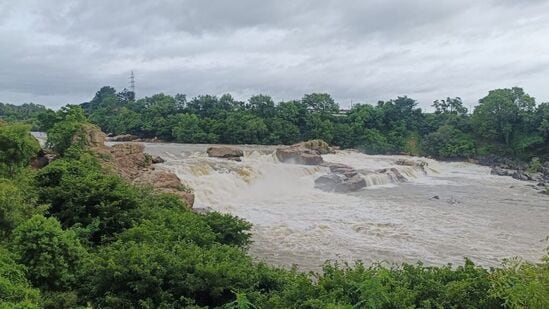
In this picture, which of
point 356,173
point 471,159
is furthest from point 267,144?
point 356,173

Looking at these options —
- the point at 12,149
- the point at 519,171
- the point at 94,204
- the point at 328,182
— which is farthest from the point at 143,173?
the point at 519,171

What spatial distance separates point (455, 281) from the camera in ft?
23.4

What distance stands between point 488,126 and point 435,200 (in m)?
28.9

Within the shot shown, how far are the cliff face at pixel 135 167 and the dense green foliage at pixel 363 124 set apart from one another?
2522 cm

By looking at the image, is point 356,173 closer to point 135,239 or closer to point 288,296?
point 135,239

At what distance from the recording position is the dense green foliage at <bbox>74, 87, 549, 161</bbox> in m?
47.5

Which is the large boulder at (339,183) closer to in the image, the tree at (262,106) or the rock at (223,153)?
the rock at (223,153)

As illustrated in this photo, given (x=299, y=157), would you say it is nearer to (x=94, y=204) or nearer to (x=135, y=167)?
(x=135, y=167)

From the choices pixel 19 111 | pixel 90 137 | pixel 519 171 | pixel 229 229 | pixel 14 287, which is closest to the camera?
pixel 14 287

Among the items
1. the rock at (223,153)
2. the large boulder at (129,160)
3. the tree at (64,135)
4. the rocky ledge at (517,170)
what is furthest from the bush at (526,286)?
the rock at (223,153)

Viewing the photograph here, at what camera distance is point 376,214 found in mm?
19984

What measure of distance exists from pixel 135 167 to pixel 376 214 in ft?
36.3

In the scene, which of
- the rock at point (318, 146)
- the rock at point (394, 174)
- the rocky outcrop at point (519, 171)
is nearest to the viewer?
the rock at point (394, 174)

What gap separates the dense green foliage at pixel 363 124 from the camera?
47.5m
